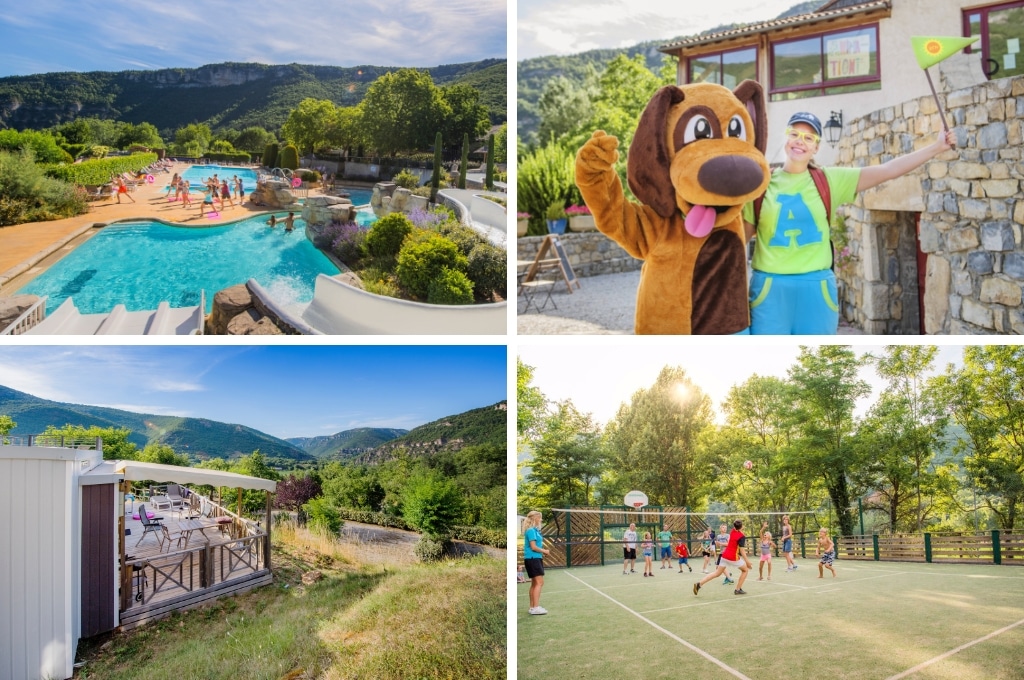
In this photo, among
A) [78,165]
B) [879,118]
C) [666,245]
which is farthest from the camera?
[78,165]

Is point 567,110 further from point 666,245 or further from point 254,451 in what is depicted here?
point 254,451

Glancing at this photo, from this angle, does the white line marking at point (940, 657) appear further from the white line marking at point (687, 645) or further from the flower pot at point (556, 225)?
the flower pot at point (556, 225)

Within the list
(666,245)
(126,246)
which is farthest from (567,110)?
(126,246)

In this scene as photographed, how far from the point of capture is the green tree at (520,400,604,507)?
147 inches

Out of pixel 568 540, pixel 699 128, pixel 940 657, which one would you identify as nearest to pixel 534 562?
pixel 568 540

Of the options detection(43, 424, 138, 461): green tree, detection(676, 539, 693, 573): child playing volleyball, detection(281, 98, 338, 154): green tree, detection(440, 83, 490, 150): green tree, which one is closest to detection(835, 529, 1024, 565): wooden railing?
detection(676, 539, 693, 573): child playing volleyball

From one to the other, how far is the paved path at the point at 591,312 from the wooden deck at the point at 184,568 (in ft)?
5.13

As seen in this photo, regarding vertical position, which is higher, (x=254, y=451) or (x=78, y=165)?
(x=78, y=165)

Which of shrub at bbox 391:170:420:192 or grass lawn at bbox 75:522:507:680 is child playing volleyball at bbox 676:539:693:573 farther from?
shrub at bbox 391:170:420:192

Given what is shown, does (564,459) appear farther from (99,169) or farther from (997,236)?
(99,169)

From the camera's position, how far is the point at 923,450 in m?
3.73

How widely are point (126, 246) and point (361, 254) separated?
0.99 meters

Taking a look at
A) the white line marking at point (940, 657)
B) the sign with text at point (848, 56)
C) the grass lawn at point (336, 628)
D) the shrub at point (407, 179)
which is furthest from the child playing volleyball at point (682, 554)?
the sign with text at point (848, 56)

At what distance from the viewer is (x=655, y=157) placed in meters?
3.08
